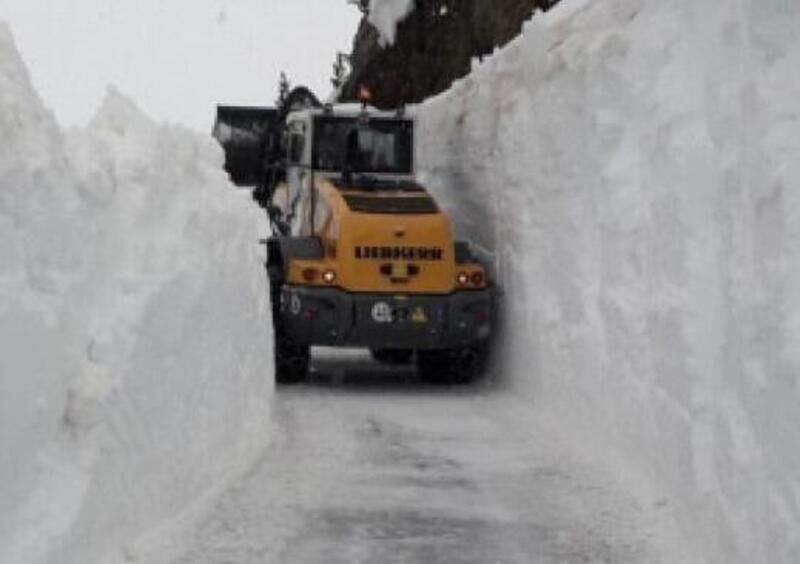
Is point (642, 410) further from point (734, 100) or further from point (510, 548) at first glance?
point (734, 100)

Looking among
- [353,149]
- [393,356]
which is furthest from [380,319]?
[393,356]

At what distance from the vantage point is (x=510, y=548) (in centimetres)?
632

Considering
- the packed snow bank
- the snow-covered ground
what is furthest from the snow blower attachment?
the packed snow bank

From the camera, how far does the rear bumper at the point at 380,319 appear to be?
12.5m

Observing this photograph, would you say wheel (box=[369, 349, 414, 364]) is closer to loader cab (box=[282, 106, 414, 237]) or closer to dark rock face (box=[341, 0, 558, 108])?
loader cab (box=[282, 106, 414, 237])

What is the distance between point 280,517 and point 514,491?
1.59 metres

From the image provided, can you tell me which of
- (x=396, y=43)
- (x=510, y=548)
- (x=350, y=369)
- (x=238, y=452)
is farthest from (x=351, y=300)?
(x=396, y=43)

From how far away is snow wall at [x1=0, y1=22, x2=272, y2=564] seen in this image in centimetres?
502

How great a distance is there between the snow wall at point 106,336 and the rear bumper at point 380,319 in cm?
381

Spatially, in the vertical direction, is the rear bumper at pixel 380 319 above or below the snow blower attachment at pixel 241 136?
below

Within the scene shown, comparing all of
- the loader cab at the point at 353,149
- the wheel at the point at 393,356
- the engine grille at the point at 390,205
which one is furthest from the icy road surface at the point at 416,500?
the wheel at the point at 393,356

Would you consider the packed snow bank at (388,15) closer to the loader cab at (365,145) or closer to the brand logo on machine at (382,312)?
the loader cab at (365,145)

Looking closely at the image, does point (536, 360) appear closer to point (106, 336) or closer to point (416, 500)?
point (416, 500)

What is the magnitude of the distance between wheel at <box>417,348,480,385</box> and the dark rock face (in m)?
10.5
